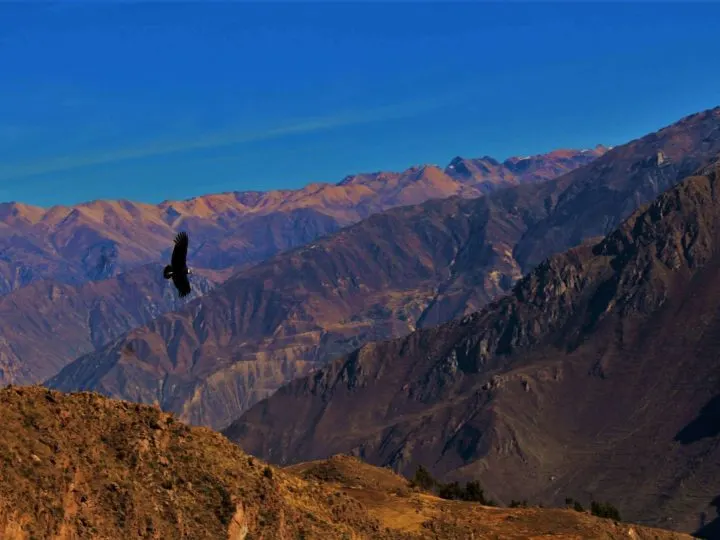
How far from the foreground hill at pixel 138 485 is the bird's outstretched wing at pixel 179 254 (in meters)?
19.2

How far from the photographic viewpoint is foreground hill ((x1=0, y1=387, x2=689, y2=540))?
63.5 metres

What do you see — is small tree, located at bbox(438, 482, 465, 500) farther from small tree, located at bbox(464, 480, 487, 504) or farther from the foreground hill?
the foreground hill

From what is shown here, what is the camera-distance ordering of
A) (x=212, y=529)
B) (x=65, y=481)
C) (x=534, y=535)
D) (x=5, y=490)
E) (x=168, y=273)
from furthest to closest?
(x=534, y=535) → (x=212, y=529) → (x=65, y=481) → (x=5, y=490) → (x=168, y=273)

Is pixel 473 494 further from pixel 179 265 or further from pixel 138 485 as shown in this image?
pixel 179 265

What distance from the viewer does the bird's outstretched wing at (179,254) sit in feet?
154

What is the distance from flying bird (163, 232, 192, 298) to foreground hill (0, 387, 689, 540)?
18739 millimetres

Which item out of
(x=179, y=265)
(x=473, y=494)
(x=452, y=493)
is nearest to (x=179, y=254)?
(x=179, y=265)

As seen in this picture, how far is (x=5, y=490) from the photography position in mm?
61250

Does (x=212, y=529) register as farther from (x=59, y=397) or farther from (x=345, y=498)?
(x=345, y=498)

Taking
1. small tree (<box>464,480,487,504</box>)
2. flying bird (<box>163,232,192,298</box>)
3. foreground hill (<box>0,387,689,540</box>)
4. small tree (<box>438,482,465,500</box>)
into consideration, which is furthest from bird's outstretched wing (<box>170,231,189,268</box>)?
small tree (<box>464,480,487,504</box>)

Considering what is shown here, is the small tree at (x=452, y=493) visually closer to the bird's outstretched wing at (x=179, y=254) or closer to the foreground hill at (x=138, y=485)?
the foreground hill at (x=138, y=485)

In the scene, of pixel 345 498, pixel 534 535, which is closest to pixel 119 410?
pixel 345 498

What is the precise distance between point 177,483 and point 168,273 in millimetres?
28197

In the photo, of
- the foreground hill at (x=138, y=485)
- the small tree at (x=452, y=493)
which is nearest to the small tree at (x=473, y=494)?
the small tree at (x=452, y=493)
